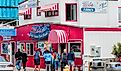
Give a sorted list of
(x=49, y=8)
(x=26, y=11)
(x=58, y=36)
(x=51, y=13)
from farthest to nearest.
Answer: (x=26, y=11) → (x=51, y=13) → (x=49, y=8) → (x=58, y=36)

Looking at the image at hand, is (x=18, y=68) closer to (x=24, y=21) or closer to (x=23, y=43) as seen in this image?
(x=23, y=43)

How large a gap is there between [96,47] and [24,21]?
1393 centimetres

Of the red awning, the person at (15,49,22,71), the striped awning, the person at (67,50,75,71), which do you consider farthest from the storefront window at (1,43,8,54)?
the person at (67,50,75,71)

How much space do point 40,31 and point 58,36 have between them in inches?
163

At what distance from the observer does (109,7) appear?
4091 cm

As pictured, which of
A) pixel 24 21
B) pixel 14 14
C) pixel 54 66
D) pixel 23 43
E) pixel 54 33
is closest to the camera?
pixel 54 66

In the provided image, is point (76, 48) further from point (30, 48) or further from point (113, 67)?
point (113, 67)

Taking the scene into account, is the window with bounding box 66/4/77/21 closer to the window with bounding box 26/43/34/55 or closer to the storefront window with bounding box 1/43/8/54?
the window with bounding box 26/43/34/55

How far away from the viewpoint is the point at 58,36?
3859 centimetres

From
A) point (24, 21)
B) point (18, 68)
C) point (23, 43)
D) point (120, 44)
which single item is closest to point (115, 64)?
point (120, 44)

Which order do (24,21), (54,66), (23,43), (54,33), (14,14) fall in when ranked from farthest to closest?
(14,14)
(24,21)
(23,43)
(54,33)
(54,66)

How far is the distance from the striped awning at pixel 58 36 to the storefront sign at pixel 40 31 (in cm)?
193

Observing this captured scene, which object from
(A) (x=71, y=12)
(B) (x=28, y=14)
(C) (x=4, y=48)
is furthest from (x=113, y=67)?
(C) (x=4, y=48)

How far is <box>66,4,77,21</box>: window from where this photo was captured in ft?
135
